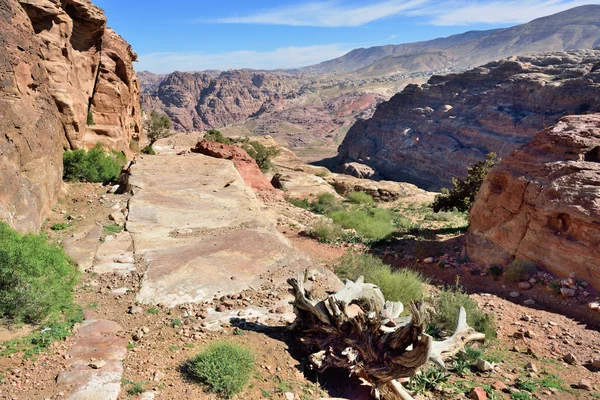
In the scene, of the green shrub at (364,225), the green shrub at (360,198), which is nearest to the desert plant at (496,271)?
the green shrub at (364,225)

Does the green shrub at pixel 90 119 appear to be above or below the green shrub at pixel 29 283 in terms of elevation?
above

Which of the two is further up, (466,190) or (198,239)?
(198,239)

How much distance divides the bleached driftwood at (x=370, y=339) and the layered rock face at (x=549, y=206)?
564cm

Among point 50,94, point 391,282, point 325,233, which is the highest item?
point 50,94

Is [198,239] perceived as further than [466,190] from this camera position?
No

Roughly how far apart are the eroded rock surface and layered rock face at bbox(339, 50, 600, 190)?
4182cm

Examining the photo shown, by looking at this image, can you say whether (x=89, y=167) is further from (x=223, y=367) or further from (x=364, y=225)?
(x=223, y=367)

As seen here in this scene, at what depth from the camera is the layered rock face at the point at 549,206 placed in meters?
8.90


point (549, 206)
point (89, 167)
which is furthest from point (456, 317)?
point (89, 167)

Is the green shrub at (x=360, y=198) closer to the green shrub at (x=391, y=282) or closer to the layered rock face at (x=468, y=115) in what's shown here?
the green shrub at (x=391, y=282)

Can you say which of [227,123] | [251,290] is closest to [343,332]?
[251,290]

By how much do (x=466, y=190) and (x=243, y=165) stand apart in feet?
33.3

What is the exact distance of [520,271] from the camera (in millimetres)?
9547

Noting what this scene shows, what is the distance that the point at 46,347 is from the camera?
4293 millimetres
